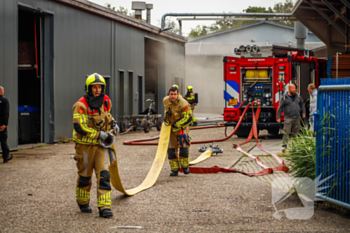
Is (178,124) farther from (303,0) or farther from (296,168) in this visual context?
(303,0)

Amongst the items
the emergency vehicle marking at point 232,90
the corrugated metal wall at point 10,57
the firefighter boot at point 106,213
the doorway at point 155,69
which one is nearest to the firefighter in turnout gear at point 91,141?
the firefighter boot at point 106,213

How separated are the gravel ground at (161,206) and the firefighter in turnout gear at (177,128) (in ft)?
0.92

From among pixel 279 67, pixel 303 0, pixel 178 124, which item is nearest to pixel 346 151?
pixel 178 124

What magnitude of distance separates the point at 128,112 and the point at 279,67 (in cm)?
864

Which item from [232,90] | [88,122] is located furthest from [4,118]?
[232,90]

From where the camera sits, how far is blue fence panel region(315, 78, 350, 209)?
19.5 feet

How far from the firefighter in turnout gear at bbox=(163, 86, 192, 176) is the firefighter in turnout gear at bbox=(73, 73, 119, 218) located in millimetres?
3133

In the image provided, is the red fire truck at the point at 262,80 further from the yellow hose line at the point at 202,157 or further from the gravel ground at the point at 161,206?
the gravel ground at the point at 161,206

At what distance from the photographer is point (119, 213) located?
20.5 feet

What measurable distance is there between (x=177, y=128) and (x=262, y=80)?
873cm

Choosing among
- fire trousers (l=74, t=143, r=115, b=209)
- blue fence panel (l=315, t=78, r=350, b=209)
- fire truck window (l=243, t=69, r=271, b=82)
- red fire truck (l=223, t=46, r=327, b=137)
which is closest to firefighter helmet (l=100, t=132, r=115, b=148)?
fire trousers (l=74, t=143, r=115, b=209)

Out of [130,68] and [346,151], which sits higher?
[130,68]

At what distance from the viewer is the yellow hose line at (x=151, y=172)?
6953mm

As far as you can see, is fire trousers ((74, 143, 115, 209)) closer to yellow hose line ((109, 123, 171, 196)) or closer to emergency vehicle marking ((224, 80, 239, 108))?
yellow hose line ((109, 123, 171, 196))
